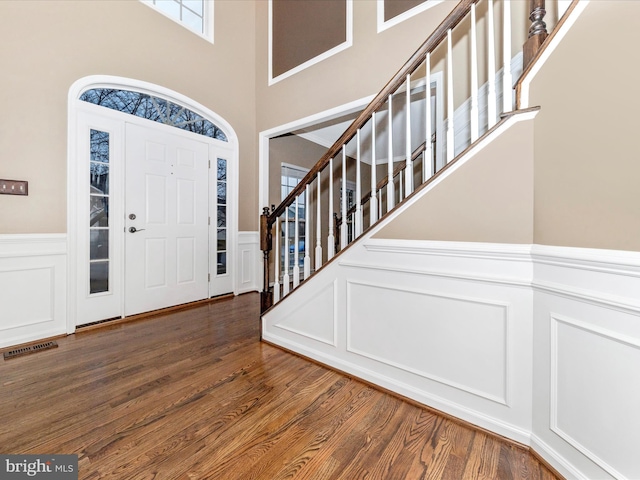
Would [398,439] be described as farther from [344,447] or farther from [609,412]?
[609,412]

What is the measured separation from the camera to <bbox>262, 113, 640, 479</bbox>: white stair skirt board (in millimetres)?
981

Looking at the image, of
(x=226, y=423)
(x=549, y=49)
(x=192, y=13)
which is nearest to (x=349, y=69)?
(x=192, y=13)

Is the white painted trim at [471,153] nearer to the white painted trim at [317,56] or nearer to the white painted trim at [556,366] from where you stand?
the white painted trim at [556,366]

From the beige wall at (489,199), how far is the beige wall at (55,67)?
9.84ft

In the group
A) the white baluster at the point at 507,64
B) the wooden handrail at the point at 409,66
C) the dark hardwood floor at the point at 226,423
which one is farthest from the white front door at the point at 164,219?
the white baluster at the point at 507,64

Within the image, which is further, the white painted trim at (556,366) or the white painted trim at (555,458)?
the white painted trim at (555,458)

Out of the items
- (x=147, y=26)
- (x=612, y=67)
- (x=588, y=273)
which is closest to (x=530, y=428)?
(x=588, y=273)

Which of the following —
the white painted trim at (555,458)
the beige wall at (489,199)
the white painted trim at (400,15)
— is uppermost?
the white painted trim at (400,15)

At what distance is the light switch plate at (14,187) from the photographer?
7.45ft

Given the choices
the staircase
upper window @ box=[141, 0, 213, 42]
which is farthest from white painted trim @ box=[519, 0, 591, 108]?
upper window @ box=[141, 0, 213, 42]

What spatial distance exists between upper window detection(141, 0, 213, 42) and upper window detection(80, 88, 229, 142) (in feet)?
3.10

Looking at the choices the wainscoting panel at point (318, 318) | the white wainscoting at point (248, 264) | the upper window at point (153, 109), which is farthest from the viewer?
the white wainscoting at point (248, 264)

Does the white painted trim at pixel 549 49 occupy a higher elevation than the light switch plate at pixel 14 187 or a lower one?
higher

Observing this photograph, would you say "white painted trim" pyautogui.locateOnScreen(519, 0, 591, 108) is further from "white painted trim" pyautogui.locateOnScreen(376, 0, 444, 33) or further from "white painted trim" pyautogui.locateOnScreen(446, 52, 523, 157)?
"white painted trim" pyautogui.locateOnScreen(376, 0, 444, 33)
